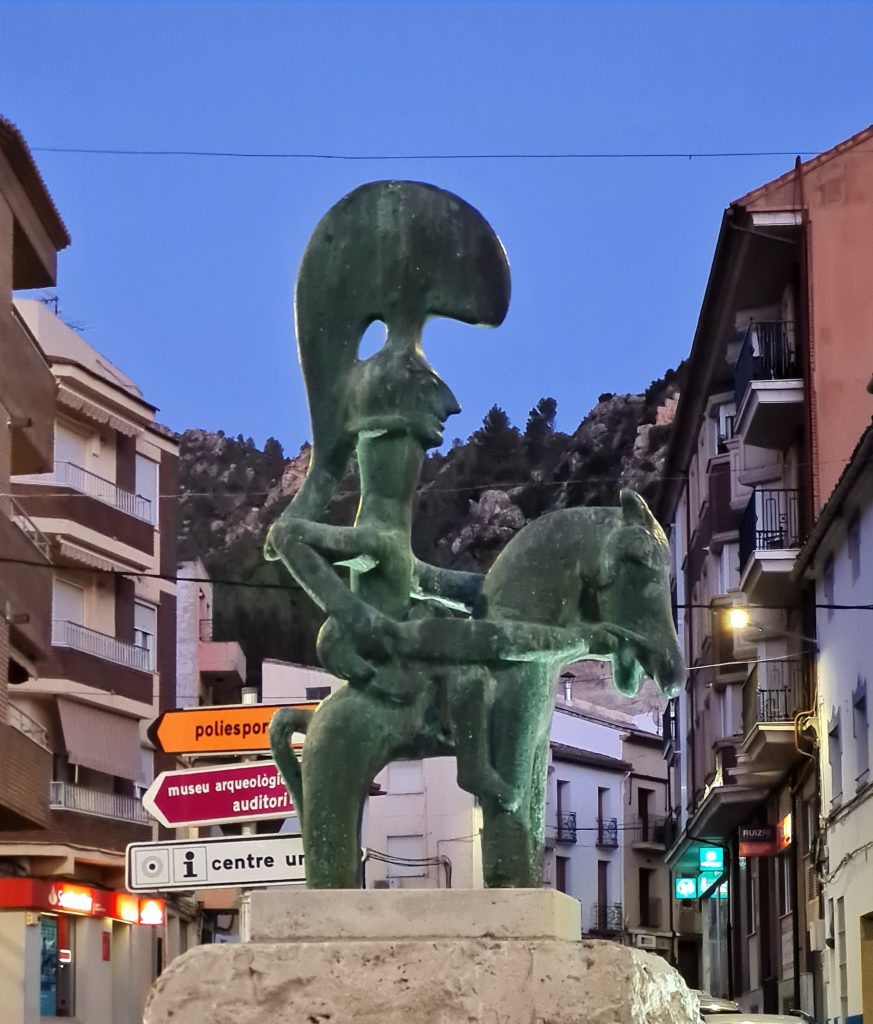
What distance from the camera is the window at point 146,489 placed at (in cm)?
4100

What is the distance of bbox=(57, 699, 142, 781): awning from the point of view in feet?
121

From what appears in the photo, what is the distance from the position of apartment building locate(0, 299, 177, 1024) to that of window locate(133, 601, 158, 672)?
4cm

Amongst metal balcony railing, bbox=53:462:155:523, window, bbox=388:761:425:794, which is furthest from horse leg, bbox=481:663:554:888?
window, bbox=388:761:425:794

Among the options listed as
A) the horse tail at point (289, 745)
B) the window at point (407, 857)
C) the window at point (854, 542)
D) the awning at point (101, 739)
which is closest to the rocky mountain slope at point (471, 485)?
the window at point (407, 857)

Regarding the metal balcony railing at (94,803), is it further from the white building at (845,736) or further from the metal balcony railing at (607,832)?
the metal balcony railing at (607,832)

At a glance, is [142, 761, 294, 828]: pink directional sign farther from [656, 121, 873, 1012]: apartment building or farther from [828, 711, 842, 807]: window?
[656, 121, 873, 1012]: apartment building

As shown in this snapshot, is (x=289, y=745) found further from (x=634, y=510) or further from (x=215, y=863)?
Answer: (x=215, y=863)

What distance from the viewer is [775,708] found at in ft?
102

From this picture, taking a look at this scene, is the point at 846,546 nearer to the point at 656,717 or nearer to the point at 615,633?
the point at 615,633

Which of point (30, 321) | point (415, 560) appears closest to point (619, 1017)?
point (415, 560)

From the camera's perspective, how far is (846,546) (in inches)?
1024

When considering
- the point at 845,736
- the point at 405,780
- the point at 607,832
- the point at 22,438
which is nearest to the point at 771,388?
the point at 845,736

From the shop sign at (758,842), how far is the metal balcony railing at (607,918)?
108 feet

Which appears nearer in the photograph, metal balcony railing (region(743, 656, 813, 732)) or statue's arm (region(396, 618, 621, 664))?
statue's arm (region(396, 618, 621, 664))
